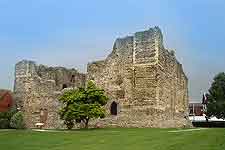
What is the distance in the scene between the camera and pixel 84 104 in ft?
99.0

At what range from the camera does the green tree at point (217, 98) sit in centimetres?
5488

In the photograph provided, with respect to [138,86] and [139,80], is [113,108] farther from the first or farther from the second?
[139,80]

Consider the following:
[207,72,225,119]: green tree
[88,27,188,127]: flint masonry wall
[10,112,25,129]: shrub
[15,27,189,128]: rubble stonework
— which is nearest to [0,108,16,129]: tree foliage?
[10,112,25,129]: shrub

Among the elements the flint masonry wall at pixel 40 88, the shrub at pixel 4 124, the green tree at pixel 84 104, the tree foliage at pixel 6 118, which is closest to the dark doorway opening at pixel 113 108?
the green tree at pixel 84 104

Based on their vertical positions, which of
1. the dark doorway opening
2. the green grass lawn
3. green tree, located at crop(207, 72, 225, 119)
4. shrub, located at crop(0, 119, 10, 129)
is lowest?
the green grass lawn

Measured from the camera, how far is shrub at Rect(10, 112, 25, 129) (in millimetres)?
38609

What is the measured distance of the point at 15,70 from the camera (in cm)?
4306

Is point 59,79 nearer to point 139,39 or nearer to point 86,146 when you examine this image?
point 139,39

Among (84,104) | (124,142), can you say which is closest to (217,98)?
(84,104)

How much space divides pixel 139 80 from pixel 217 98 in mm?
26072

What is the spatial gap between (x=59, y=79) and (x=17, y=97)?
459 cm

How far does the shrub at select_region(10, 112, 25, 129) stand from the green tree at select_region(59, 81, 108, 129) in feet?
28.9

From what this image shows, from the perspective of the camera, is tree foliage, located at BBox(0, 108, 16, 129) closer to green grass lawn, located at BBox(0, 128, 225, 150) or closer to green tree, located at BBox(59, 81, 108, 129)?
green tree, located at BBox(59, 81, 108, 129)

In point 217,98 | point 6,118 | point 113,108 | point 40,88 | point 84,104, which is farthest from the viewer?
point 217,98
